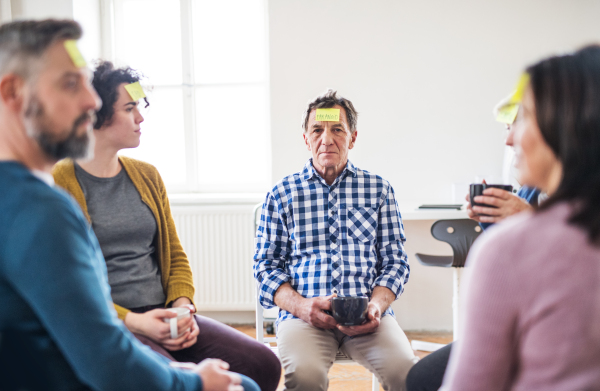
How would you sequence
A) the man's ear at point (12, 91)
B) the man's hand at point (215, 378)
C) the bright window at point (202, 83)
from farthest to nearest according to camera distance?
1. the bright window at point (202, 83)
2. the man's hand at point (215, 378)
3. the man's ear at point (12, 91)

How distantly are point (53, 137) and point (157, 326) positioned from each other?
2.13ft

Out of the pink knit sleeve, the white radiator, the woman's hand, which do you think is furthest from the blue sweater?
the white radiator

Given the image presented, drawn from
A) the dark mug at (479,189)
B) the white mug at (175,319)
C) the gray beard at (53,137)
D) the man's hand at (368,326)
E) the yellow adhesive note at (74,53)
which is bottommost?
the man's hand at (368,326)

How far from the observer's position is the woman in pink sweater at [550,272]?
62 cm

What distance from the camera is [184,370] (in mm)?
965

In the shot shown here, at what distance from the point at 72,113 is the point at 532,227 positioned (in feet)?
2.60

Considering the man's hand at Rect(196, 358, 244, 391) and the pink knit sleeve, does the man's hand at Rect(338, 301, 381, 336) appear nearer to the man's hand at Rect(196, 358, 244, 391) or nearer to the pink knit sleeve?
the man's hand at Rect(196, 358, 244, 391)

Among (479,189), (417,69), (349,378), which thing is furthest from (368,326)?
(417,69)

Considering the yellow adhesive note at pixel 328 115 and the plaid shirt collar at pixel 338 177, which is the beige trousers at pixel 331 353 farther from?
the yellow adhesive note at pixel 328 115

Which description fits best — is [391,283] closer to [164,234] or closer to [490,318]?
[164,234]

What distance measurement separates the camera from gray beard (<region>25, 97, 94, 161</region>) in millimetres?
Answer: 805

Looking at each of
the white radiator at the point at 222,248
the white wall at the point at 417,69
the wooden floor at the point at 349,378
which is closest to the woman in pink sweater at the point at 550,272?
the wooden floor at the point at 349,378

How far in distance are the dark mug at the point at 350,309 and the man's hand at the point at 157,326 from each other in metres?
0.45

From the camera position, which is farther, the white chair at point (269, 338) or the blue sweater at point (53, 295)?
the white chair at point (269, 338)
